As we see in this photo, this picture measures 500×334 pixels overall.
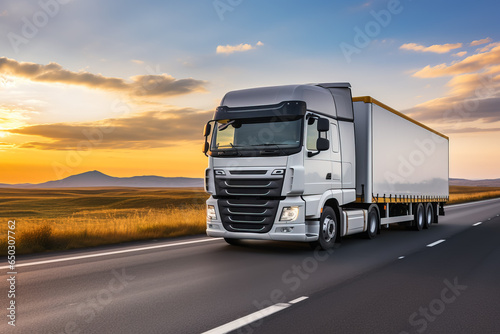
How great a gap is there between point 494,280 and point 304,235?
3.72 m

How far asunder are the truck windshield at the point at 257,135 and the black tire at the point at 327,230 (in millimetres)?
1949

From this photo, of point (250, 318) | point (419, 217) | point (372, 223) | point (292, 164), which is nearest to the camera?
point (250, 318)

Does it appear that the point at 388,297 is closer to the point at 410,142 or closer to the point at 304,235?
the point at 304,235

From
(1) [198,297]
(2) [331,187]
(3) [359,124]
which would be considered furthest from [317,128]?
(1) [198,297]

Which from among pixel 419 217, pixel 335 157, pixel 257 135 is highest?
pixel 257 135

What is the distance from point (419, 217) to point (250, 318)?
1458cm

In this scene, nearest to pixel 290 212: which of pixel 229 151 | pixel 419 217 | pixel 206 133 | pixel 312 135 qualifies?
pixel 312 135

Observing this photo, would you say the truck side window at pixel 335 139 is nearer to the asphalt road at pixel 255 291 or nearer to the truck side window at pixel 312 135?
the truck side window at pixel 312 135

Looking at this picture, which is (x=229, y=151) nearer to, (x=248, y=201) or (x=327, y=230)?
(x=248, y=201)

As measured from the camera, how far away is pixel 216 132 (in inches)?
449

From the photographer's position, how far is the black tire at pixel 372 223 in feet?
46.1

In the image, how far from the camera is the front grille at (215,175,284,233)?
1045 centimetres

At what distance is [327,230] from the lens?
37.3ft

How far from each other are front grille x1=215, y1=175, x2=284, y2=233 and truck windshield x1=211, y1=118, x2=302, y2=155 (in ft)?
2.04
